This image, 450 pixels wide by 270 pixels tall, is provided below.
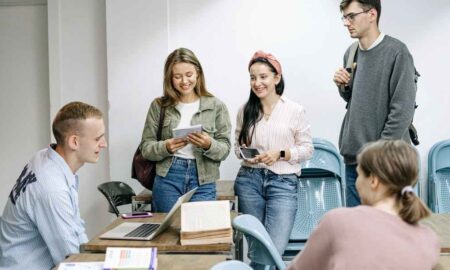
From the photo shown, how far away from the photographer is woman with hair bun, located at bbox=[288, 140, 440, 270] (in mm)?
1581

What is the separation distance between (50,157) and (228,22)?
251 cm

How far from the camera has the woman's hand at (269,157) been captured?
333 cm

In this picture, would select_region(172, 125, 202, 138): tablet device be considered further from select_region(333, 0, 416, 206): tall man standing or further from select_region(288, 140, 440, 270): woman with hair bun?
select_region(288, 140, 440, 270): woman with hair bun

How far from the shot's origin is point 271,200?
11.0ft

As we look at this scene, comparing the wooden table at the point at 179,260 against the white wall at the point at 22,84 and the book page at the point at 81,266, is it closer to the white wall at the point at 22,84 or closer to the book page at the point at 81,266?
the book page at the point at 81,266

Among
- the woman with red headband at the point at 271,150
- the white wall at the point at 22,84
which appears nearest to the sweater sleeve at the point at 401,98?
the woman with red headband at the point at 271,150

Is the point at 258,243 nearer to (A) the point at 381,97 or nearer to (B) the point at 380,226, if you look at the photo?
(B) the point at 380,226

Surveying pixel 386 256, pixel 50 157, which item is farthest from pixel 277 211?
pixel 386 256

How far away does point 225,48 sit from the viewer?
4625mm

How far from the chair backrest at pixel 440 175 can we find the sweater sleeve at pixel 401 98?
155cm

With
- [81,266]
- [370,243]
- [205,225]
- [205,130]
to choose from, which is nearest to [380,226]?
[370,243]

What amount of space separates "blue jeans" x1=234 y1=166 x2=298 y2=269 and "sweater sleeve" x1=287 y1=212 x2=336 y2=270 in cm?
159

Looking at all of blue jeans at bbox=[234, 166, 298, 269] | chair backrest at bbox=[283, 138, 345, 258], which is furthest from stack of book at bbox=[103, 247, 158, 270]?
chair backrest at bbox=[283, 138, 345, 258]

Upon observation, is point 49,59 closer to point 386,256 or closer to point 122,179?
point 122,179
